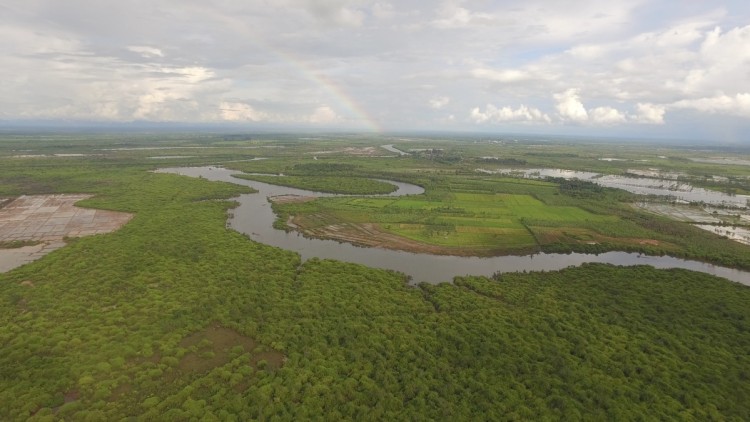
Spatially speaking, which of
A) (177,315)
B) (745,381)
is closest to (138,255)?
(177,315)

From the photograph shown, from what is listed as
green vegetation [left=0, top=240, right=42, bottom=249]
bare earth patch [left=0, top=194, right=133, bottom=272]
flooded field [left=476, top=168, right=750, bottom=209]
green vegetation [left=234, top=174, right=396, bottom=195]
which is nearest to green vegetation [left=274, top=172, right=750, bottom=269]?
green vegetation [left=234, top=174, right=396, bottom=195]

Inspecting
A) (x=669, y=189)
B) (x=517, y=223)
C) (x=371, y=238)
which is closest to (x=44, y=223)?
(x=371, y=238)

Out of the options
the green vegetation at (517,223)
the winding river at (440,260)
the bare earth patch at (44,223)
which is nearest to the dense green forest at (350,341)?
the winding river at (440,260)

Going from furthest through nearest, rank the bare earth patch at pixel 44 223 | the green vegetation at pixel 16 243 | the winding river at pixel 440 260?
the green vegetation at pixel 16 243
the bare earth patch at pixel 44 223
the winding river at pixel 440 260

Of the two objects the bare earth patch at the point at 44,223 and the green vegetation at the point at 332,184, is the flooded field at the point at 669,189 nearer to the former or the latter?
the green vegetation at the point at 332,184

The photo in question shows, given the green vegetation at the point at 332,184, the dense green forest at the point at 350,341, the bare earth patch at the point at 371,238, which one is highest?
the green vegetation at the point at 332,184

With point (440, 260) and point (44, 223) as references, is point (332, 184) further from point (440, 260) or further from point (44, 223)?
point (44, 223)

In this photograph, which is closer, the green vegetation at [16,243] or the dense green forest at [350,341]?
the dense green forest at [350,341]
